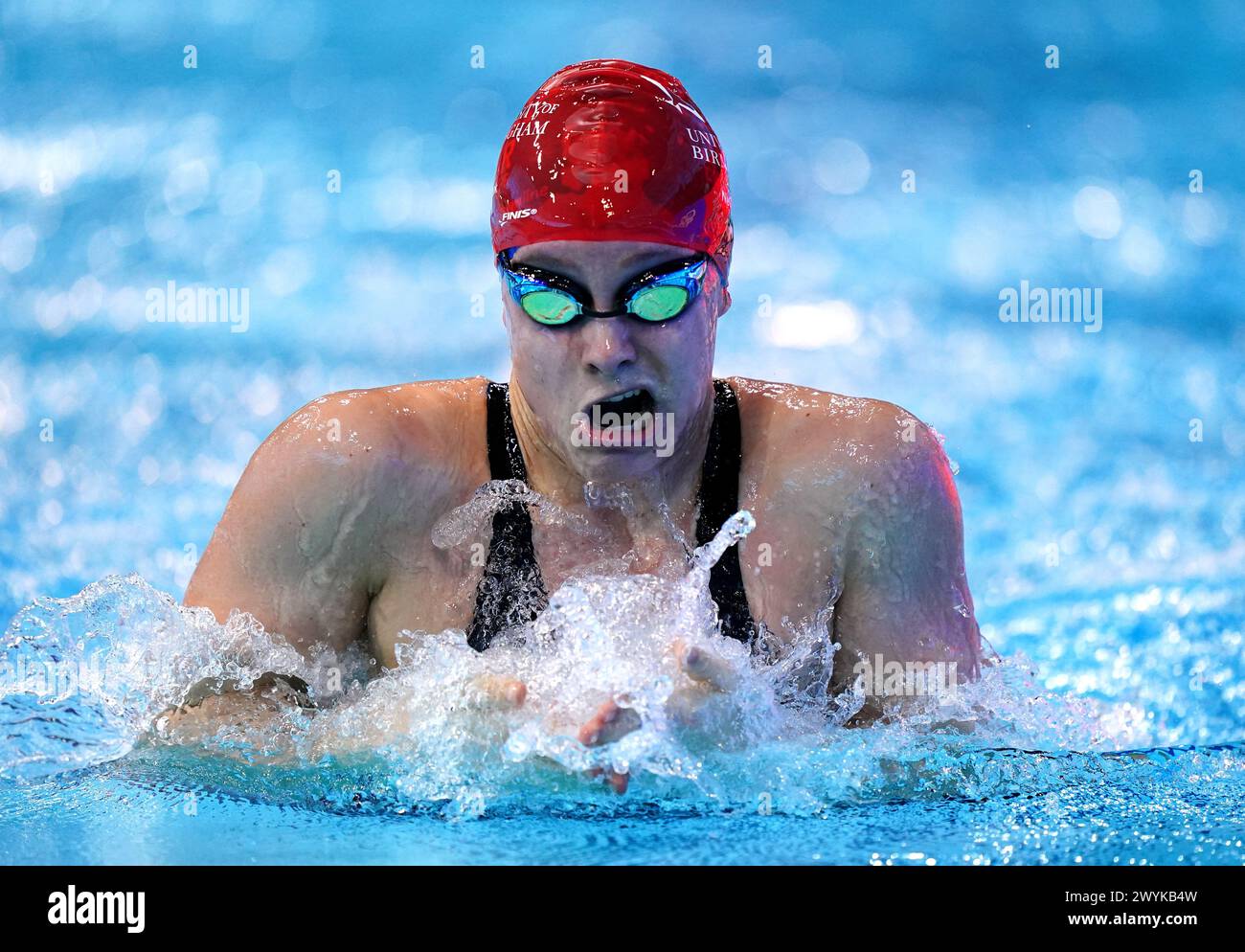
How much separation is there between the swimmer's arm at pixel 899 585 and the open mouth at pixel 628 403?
0.40 m

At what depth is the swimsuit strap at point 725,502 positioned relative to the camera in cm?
226

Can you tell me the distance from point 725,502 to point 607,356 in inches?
15.0

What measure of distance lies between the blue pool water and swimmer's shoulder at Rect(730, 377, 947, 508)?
1.20ft

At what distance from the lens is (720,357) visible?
555 cm

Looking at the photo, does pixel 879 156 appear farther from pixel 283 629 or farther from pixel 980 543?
pixel 283 629

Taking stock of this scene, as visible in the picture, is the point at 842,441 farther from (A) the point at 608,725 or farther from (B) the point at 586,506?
(A) the point at 608,725

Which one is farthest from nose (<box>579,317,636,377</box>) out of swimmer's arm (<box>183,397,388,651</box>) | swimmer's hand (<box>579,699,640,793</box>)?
swimmer's hand (<box>579,699,640,793</box>)

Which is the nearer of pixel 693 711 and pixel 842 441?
pixel 693 711

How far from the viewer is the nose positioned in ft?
6.99
